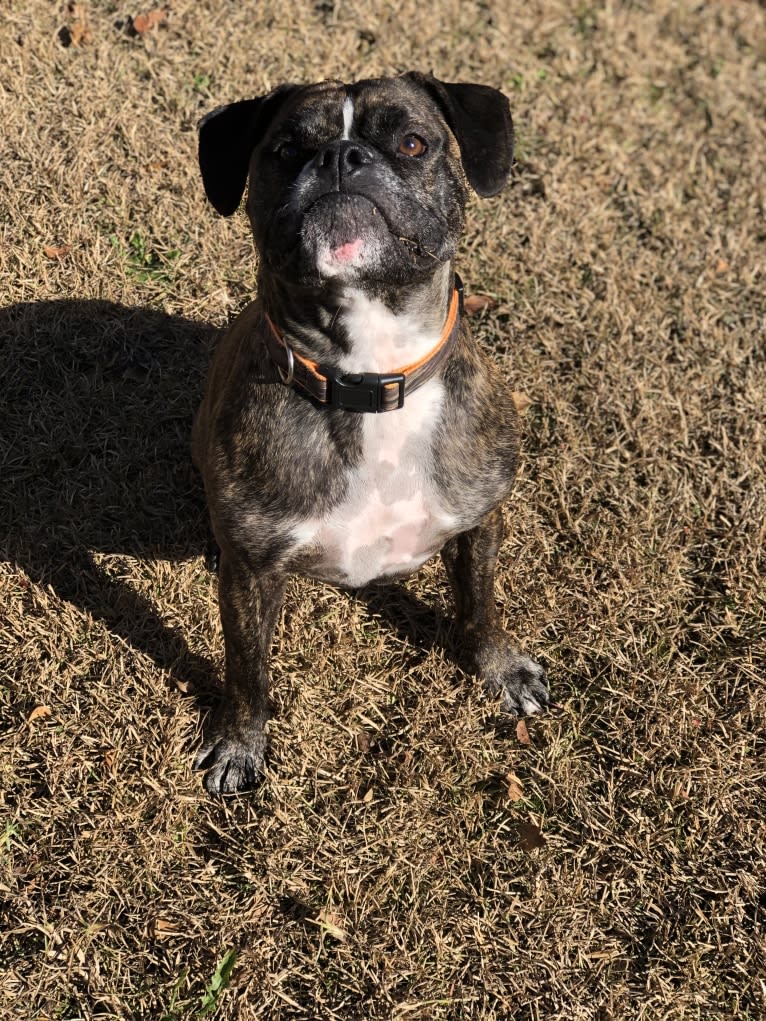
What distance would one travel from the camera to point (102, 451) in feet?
14.9

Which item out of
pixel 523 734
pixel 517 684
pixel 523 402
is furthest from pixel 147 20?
pixel 523 734

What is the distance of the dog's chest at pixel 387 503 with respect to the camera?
304 centimetres

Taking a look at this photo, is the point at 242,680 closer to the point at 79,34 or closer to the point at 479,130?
the point at 479,130

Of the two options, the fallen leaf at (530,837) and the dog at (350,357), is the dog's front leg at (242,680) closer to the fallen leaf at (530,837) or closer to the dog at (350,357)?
the dog at (350,357)

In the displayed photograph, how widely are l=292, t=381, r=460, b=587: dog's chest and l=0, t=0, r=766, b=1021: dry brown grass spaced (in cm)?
93

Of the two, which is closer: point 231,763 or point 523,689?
point 231,763

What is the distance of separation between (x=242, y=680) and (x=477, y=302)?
8.36 feet

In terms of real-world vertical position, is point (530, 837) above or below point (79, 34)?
below

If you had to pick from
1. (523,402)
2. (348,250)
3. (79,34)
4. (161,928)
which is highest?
(348,250)

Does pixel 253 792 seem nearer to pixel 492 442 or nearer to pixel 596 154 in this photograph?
pixel 492 442

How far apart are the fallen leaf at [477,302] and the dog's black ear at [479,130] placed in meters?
2.18

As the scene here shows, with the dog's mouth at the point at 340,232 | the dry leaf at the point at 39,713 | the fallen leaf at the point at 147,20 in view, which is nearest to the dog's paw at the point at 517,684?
the dry leaf at the point at 39,713

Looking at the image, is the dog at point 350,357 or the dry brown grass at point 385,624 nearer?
the dog at point 350,357

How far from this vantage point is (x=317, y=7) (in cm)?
641
